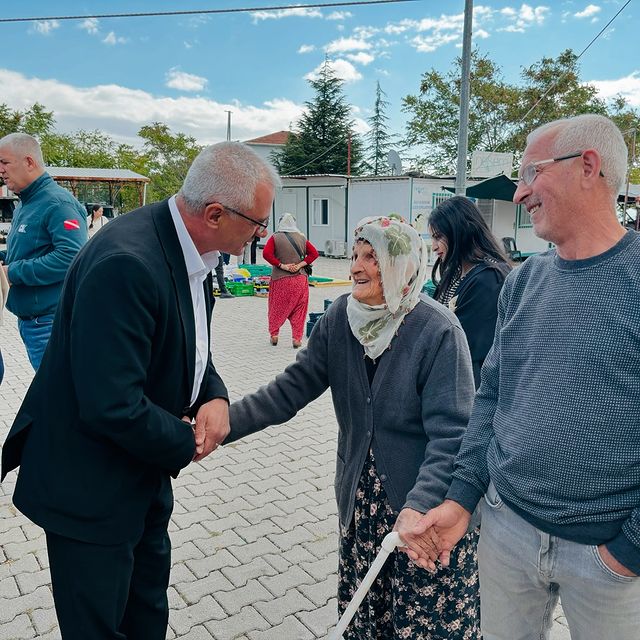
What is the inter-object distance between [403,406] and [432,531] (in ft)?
1.45

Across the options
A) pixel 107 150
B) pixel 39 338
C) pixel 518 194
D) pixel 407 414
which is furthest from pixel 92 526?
pixel 107 150

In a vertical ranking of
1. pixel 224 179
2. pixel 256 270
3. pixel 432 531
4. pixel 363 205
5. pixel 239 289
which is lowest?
Result: pixel 239 289

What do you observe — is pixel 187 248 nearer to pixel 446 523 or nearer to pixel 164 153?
pixel 446 523

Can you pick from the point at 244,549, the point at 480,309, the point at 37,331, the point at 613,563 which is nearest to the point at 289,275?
the point at 37,331

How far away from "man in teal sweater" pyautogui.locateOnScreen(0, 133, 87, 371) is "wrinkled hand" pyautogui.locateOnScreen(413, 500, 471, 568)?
123 inches

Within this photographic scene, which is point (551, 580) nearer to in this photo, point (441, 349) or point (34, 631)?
point (441, 349)

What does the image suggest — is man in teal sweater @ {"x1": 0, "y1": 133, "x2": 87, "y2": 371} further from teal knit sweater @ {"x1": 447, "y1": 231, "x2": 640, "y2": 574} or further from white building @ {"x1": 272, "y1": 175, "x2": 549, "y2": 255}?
white building @ {"x1": 272, "y1": 175, "x2": 549, "y2": 255}

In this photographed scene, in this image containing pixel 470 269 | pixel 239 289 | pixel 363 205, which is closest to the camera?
pixel 470 269

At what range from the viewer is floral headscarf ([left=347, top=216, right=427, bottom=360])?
7.07 ft

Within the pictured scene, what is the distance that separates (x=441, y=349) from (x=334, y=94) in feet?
138

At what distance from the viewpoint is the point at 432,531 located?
6.07 feet

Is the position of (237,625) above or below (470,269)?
below

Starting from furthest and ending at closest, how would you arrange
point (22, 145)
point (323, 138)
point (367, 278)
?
point (323, 138) → point (22, 145) → point (367, 278)

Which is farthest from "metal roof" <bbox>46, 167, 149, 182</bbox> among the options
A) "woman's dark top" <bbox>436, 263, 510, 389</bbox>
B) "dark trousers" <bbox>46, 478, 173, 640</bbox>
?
"dark trousers" <bbox>46, 478, 173, 640</bbox>
